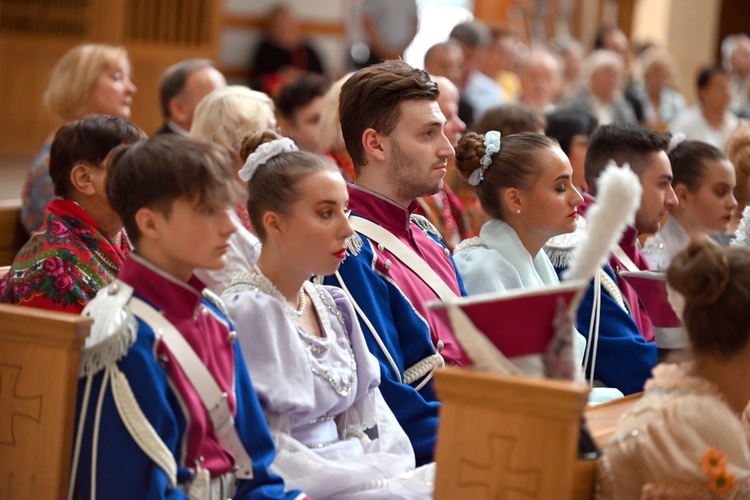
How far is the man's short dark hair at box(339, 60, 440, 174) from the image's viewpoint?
3.12 metres

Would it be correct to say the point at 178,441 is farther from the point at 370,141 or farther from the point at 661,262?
the point at 661,262

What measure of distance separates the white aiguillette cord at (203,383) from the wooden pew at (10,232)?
1914mm

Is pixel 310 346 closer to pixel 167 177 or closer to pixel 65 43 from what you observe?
pixel 167 177

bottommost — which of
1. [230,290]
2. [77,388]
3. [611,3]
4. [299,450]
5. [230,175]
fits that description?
[299,450]

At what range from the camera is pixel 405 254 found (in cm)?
310

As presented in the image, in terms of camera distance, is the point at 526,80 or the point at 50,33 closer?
the point at 526,80

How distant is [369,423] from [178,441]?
0.58 metres

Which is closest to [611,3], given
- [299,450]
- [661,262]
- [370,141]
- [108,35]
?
[108,35]

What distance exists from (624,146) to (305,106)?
1.85 metres

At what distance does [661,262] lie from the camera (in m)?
4.04

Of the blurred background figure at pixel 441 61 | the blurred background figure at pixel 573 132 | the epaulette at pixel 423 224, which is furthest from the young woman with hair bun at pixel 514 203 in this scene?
the blurred background figure at pixel 441 61

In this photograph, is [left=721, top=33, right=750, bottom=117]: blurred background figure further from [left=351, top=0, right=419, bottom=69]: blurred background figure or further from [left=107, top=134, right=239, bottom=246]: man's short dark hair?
[left=107, top=134, right=239, bottom=246]: man's short dark hair

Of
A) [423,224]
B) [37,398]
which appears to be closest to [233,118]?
[423,224]

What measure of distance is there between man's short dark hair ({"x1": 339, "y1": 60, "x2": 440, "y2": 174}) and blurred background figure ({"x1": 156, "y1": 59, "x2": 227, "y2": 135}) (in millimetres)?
1968
